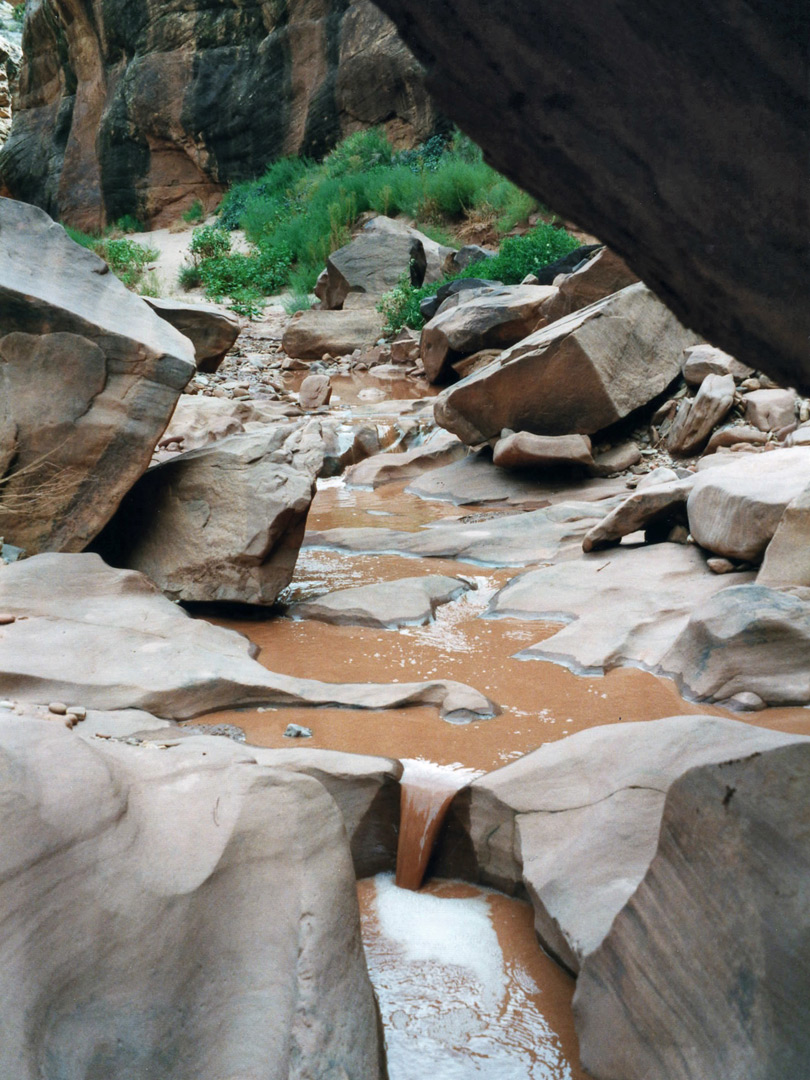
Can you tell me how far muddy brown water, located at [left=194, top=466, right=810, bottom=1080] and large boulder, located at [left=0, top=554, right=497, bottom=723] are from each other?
0.10 metres

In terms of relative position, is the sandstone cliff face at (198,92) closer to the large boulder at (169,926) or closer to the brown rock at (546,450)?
Answer: the brown rock at (546,450)

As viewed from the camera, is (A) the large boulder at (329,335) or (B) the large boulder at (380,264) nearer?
(A) the large boulder at (329,335)

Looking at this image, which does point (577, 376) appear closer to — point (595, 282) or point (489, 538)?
point (489, 538)

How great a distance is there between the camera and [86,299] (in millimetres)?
5039

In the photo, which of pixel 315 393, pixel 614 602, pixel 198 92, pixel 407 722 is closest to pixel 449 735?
pixel 407 722

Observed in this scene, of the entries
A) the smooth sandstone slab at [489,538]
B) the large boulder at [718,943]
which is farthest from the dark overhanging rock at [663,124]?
the smooth sandstone slab at [489,538]

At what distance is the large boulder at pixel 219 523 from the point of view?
492 centimetres

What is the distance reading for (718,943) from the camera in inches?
72.6

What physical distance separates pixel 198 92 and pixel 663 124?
84.2 feet

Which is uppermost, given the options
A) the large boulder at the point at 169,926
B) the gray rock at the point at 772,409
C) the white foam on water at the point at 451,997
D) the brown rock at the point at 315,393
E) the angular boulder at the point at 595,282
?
the angular boulder at the point at 595,282

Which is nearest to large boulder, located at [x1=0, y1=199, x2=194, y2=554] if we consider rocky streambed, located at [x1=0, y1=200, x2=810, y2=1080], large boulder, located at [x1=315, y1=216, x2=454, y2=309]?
rocky streambed, located at [x1=0, y1=200, x2=810, y2=1080]

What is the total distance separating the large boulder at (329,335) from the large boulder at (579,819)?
501 inches

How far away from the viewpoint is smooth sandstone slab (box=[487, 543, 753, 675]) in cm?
423

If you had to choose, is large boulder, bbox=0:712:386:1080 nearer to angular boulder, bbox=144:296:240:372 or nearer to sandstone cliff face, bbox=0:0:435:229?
angular boulder, bbox=144:296:240:372
